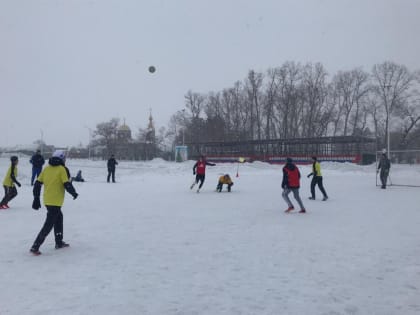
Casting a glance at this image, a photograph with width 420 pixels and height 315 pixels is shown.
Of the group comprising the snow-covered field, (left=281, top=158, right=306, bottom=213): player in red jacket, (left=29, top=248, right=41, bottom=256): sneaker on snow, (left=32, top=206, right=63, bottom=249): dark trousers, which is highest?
(left=281, top=158, right=306, bottom=213): player in red jacket

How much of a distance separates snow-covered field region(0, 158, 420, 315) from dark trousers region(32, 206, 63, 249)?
248mm

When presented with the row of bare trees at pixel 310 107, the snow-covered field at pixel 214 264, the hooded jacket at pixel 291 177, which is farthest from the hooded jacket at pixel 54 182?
the row of bare trees at pixel 310 107

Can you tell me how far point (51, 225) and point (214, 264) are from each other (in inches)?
116

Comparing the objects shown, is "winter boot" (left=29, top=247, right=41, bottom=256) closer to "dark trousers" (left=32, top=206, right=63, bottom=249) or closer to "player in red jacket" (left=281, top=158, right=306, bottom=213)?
"dark trousers" (left=32, top=206, right=63, bottom=249)

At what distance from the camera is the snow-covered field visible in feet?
14.6

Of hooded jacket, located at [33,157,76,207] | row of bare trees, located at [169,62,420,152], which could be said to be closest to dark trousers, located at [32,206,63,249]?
hooded jacket, located at [33,157,76,207]

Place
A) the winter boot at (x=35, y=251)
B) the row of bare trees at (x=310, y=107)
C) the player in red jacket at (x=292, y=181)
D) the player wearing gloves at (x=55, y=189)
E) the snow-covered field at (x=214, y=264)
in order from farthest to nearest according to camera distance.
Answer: the row of bare trees at (x=310, y=107) → the player in red jacket at (x=292, y=181) → the player wearing gloves at (x=55, y=189) → the winter boot at (x=35, y=251) → the snow-covered field at (x=214, y=264)

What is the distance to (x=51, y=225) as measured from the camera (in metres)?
6.75

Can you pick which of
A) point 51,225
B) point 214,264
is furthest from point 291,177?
point 51,225

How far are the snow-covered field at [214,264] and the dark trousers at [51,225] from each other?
0.81 ft

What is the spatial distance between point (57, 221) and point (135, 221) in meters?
3.27

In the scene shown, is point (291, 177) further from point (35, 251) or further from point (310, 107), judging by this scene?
point (310, 107)

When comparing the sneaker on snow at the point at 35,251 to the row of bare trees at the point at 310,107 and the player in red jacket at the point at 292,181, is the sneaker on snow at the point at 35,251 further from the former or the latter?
the row of bare trees at the point at 310,107

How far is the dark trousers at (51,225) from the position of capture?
6616 millimetres
